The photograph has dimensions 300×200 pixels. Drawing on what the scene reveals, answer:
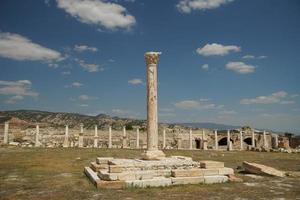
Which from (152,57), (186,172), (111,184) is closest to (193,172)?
(186,172)

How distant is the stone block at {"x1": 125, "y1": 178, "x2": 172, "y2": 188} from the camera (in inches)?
453

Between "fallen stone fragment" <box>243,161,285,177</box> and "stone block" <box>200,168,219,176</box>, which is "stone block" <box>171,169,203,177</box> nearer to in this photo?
"stone block" <box>200,168,219,176</box>

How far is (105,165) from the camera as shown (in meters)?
14.9

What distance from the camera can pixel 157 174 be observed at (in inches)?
508

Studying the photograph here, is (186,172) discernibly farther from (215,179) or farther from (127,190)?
(127,190)

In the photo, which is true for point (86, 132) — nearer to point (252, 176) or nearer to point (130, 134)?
point (130, 134)

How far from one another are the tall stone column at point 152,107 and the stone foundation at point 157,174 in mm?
2265

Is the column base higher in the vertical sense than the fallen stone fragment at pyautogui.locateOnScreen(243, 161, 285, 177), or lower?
higher

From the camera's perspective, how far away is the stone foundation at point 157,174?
11625 mm

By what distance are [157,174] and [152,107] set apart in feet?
13.6

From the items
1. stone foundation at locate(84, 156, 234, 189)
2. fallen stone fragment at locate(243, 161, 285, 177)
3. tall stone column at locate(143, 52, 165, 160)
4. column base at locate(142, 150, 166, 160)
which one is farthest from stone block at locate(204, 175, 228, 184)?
tall stone column at locate(143, 52, 165, 160)

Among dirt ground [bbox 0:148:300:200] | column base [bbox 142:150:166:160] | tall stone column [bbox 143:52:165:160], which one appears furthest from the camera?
tall stone column [bbox 143:52:165:160]

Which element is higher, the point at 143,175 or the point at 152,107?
the point at 152,107

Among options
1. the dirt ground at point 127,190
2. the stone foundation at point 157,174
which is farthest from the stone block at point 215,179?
the dirt ground at point 127,190
